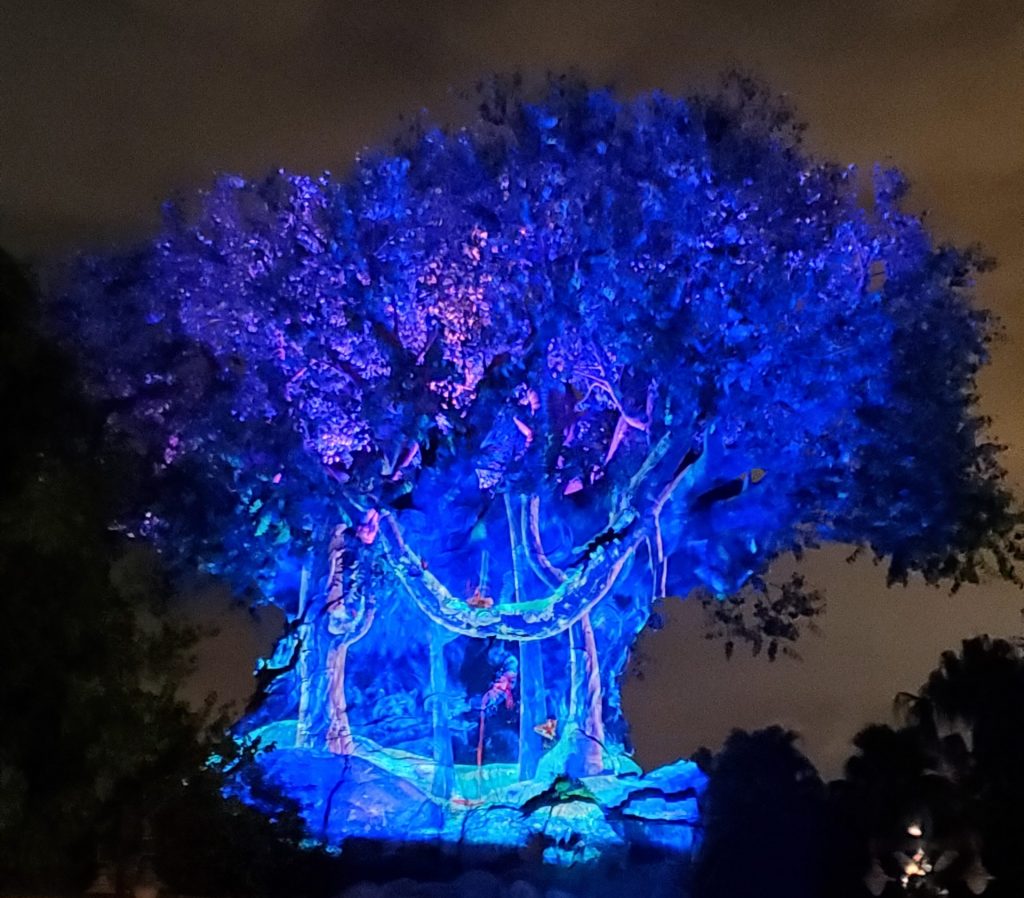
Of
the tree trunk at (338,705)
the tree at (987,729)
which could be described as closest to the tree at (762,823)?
the tree at (987,729)

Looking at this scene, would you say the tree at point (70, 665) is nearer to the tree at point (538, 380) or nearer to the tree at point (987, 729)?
the tree at point (538, 380)

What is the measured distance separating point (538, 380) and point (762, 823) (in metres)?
6.74

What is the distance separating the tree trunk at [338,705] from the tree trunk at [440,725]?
128 centimetres

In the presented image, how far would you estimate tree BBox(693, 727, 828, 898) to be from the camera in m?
15.4

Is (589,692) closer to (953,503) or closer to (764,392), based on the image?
(764,392)

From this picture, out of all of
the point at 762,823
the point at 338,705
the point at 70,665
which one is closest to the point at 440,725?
the point at 338,705

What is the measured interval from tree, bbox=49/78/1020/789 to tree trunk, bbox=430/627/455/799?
59 millimetres

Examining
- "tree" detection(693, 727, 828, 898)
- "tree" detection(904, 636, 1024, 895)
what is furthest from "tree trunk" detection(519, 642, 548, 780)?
"tree" detection(904, 636, 1024, 895)

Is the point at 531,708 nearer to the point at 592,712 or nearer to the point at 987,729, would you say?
the point at 592,712

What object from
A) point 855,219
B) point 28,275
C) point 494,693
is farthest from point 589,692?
point 28,275

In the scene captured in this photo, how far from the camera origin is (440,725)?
19016mm

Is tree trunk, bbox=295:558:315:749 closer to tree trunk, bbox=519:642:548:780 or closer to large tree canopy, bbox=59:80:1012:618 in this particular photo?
large tree canopy, bbox=59:80:1012:618

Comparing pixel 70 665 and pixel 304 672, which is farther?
pixel 304 672

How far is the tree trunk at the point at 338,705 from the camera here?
19.1 meters
